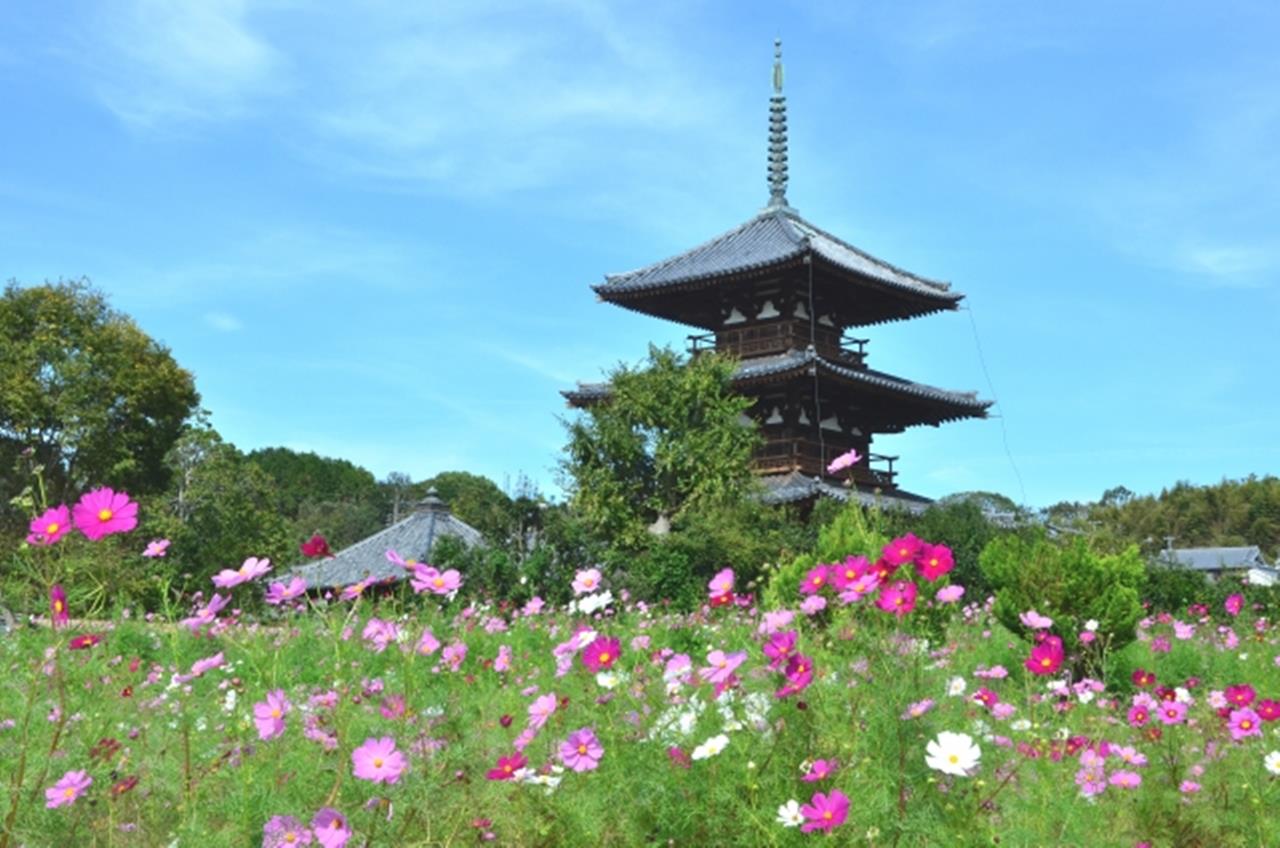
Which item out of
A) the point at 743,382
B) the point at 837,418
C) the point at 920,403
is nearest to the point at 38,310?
the point at 743,382

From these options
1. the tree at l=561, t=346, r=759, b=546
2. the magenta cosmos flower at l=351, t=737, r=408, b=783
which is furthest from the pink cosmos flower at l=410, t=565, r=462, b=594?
the tree at l=561, t=346, r=759, b=546

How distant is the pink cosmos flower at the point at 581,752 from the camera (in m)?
2.79

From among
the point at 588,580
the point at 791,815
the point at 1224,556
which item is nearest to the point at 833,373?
the point at 588,580

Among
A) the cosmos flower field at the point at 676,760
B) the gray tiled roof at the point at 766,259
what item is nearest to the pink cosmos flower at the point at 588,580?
the cosmos flower field at the point at 676,760

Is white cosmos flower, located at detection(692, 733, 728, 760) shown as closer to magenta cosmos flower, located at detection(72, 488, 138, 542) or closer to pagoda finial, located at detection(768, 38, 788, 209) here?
magenta cosmos flower, located at detection(72, 488, 138, 542)

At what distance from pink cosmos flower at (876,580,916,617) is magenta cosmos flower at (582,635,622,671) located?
27.6 inches

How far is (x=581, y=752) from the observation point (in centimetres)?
282

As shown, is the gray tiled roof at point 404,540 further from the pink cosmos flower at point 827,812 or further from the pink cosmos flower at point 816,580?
the pink cosmos flower at point 827,812

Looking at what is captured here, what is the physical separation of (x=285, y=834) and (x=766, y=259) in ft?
70.9

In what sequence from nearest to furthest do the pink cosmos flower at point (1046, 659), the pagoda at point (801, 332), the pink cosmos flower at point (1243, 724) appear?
the pink cosmos flower at point (1243, 724) → the pink cosmos flower at point (1046, 659) → the pagoda at point (801, 332)

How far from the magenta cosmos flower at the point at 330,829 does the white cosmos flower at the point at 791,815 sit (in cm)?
89

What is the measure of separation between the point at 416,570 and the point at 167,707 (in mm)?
Result: 3072

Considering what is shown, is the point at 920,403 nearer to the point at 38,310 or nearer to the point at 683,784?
the point at 38,310

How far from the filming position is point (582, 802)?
10.0 feet
